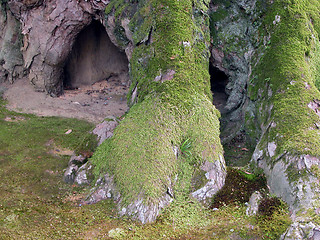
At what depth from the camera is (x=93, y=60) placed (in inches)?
480

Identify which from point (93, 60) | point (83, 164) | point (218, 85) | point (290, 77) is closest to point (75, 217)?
point (83, 164)

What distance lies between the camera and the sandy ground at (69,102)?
990cm

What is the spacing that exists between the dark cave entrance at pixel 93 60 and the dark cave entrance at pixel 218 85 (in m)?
3.96

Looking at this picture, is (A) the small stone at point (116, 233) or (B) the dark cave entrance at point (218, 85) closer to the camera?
(A) the small stone at point (116, 233)

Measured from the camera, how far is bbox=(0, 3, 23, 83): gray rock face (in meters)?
10.7

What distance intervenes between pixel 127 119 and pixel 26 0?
609cm

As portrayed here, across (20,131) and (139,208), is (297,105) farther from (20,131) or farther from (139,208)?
(20,131)

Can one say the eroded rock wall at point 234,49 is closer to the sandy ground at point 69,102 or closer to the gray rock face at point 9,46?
the sandy ground at point 69,102

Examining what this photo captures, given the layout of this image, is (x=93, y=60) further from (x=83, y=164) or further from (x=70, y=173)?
(x=70, y=173)

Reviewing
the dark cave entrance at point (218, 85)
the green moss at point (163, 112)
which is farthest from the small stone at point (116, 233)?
the dark cave entrance at point (218, 85)

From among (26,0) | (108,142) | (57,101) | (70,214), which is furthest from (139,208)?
(26,0)

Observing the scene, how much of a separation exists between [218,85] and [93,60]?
16.5ft

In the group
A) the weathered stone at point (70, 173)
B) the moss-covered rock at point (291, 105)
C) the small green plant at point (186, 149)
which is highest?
the moss-covered rock at point (291, 105)

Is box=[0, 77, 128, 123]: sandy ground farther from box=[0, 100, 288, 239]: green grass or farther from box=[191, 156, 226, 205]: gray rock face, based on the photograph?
box=[191, 156, 226, 205]: gray rock face
